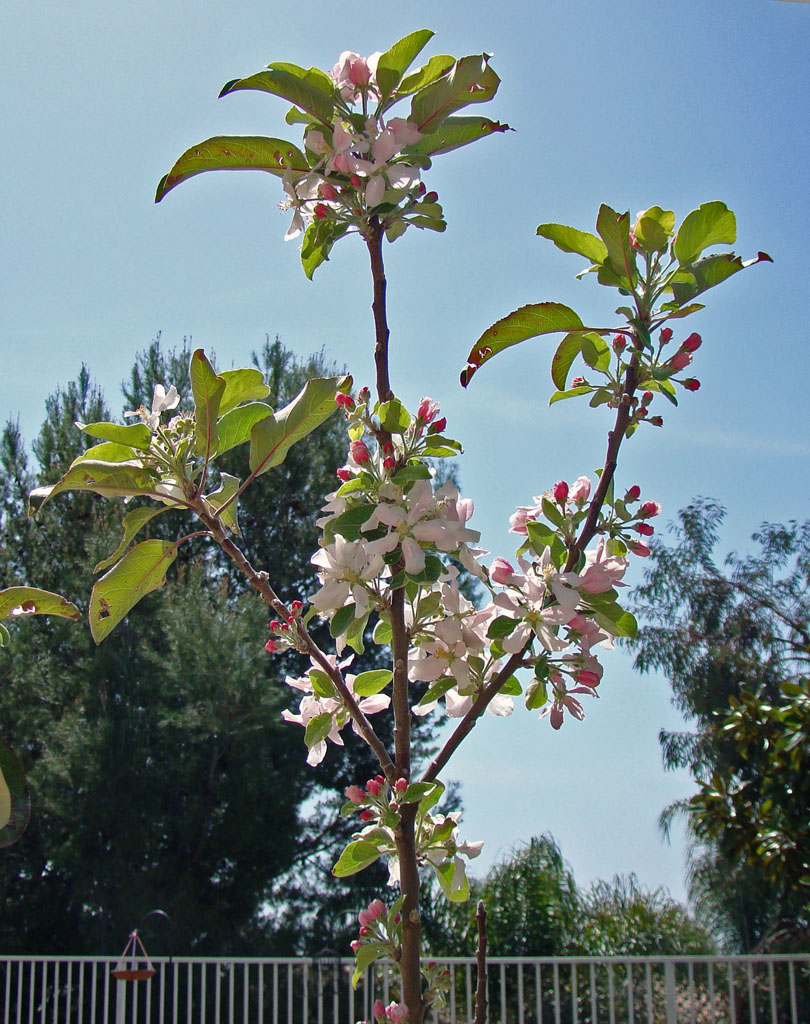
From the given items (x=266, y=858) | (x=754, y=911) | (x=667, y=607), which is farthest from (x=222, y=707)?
(x=754, y=911)

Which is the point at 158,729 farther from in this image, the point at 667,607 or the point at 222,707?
the point at 667,607

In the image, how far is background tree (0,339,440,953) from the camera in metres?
7.31

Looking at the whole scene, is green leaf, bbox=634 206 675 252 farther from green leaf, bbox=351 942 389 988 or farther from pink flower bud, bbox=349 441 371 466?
green leaf, bbox=351 942 389 988

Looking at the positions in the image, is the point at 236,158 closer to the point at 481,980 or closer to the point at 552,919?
the point at 481,980

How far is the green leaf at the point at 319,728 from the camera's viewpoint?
0.72 metres

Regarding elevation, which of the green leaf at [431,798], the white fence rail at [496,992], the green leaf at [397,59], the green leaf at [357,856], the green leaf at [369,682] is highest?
the green leaf at [397,59]

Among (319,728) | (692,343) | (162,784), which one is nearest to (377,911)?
(319,728)

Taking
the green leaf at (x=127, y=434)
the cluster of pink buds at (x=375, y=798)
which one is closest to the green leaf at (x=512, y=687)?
the cluster of pink buds at (x=375, y=798)

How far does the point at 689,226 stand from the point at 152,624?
25.6 ft

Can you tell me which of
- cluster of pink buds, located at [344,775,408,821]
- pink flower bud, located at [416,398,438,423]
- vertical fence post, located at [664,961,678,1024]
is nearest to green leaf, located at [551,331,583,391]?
pink flower bud, located at [416,398,438,423]

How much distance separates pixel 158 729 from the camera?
7762mm

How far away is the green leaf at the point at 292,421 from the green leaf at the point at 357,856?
0.27m

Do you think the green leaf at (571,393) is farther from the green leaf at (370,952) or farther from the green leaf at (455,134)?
the green leaf at (370,952)

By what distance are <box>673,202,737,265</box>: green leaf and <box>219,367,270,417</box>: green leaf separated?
0.34 meters
